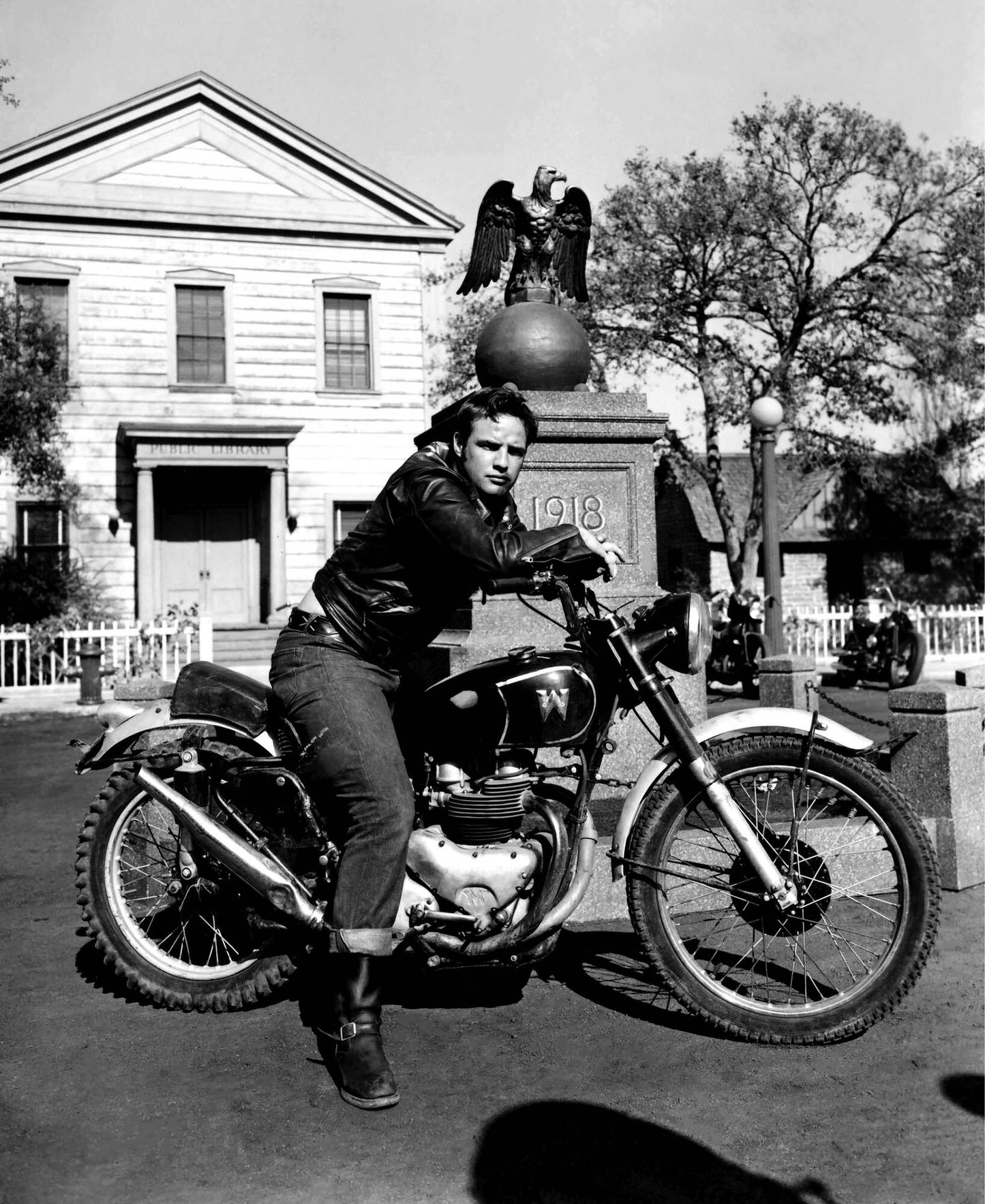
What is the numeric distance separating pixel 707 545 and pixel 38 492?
75.4 ft

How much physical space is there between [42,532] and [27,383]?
5.90 metres

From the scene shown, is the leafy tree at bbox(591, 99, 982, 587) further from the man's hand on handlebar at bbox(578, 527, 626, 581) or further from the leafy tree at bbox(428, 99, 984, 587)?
the man's hand on handlebar at bbox(578, 527, 626, 581)

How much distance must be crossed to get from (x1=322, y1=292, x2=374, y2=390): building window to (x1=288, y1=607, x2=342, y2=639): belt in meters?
19.8

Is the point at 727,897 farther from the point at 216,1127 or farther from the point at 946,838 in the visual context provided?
the point at 216,1127

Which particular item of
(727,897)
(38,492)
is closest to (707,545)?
(38,492)

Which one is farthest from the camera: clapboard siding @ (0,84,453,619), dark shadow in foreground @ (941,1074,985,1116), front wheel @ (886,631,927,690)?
clapboard siding @ (0,84,453,619)

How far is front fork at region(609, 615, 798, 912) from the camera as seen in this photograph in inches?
131

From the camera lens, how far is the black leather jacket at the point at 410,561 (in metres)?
3.19

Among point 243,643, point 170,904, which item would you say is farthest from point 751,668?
point 170,904

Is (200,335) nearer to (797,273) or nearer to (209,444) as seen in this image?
(209,444)

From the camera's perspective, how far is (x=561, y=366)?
6359 millimetres

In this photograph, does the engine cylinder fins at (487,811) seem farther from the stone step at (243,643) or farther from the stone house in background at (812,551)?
the stone house in background at (812,551)

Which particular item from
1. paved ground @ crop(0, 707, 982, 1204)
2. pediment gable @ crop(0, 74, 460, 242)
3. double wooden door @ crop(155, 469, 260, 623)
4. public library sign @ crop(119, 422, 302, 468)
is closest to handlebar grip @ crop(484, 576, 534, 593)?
paved ground @ crop(0, 707, 982, 1204)

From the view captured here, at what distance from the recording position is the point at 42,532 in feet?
70.0
